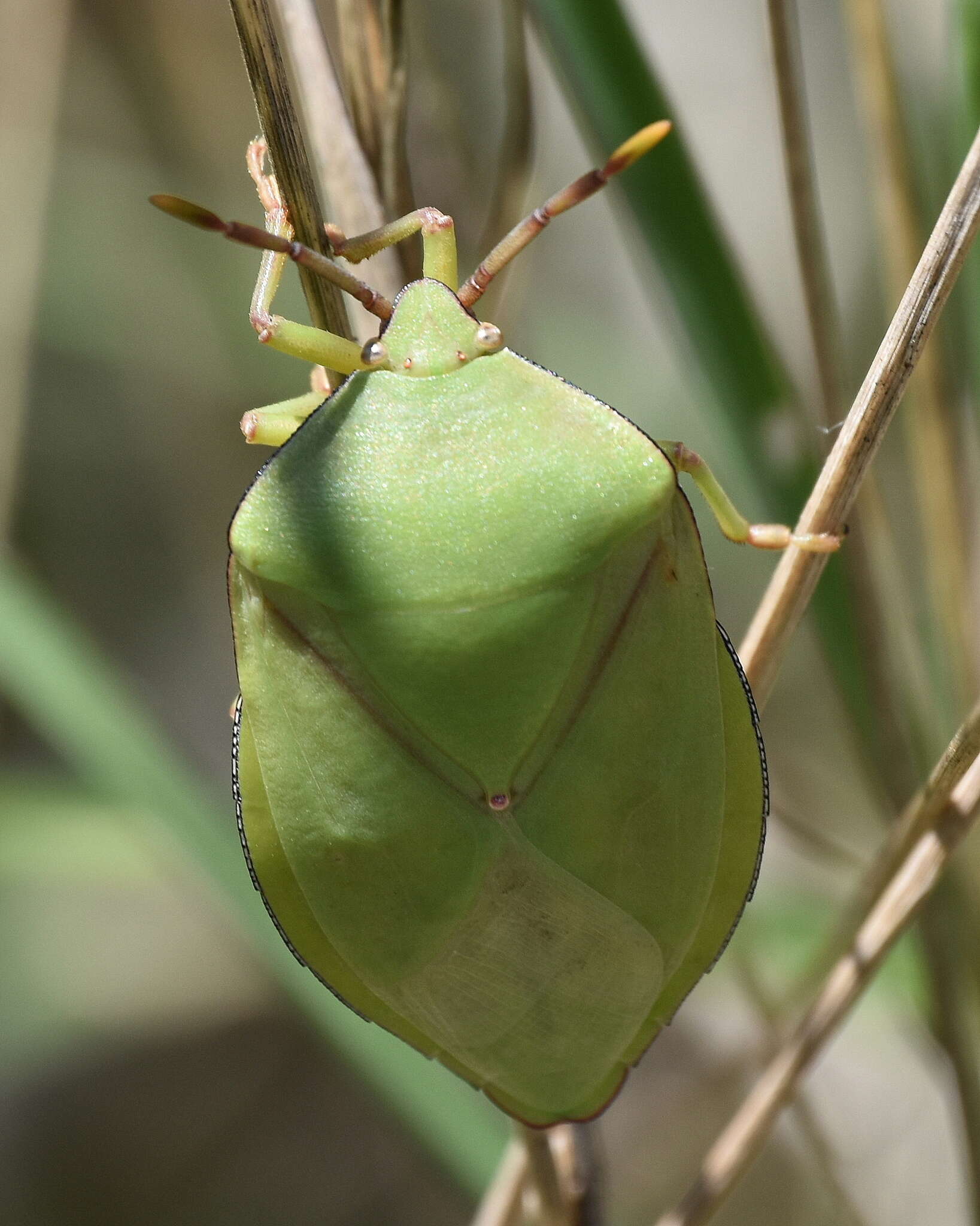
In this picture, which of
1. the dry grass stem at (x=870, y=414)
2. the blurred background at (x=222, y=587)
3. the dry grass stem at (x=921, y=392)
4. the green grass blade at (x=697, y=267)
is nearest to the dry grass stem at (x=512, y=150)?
the green grass blade at (x=697, y=267)

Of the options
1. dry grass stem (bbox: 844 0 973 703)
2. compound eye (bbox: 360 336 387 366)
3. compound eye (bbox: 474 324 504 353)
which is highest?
compound eye (bbox: 360 336 387 366)

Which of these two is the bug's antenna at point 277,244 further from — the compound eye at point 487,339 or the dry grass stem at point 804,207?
the dry grass stem at point 804,207

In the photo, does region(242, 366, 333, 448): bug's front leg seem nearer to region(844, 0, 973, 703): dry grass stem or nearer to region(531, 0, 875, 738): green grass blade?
region(531, 0, 875, 738): green grass blade

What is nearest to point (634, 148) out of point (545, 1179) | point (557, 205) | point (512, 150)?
point (557, 205)

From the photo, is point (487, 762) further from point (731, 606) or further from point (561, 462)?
point (731, 606)

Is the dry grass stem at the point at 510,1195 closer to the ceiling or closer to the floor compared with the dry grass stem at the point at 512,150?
closer to the floor

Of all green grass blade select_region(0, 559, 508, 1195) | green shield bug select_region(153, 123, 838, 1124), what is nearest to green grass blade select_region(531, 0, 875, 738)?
green shield bug select_region(153, 123, 838, 1124)
